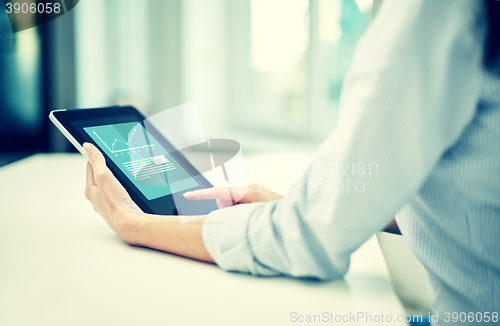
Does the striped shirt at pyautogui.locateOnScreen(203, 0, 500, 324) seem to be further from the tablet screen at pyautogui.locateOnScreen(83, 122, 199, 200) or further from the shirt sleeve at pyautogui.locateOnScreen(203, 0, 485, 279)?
the tablet screen at pyautogui.locateOnScreen(83, 122, 199, 200)

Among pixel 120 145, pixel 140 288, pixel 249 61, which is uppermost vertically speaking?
pixel 249 61

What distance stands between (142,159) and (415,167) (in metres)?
0.37

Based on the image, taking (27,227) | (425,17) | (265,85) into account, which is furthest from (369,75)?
(27,227)

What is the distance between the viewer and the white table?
0.32 metres

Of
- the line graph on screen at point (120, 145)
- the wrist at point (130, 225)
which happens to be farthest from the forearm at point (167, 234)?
the line graph on screen at point (120, 145)

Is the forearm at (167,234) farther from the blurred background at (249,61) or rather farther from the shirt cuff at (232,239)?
the blurred background at (249,61)

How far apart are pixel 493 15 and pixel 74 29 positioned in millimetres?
1173

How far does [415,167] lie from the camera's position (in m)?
0.31

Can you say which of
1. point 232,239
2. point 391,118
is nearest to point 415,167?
point 391,118

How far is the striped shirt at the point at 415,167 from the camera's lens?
30cm

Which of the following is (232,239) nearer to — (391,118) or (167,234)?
(167,234)

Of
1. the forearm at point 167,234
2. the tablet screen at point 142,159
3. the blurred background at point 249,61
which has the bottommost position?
the forearm at point 167,234

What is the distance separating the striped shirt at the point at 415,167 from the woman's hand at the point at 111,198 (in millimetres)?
170

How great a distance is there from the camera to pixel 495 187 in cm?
32
